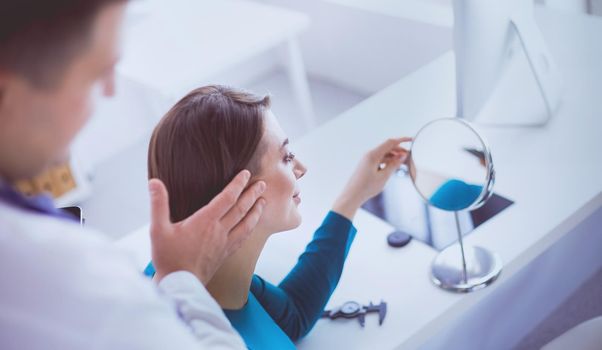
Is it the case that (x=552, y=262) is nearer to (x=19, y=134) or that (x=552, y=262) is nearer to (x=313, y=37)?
(x=19, y=134)

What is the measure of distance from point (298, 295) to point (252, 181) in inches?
8.3

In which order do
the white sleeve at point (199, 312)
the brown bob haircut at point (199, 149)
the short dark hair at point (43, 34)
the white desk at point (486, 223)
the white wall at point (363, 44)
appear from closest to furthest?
1. the short dark hair at point (43, 34)
2. the white sleeve at point (199, 312)
3. the brown bob haircut at point (199, 149)
4. the white desk at point (486, 223)
5. the white wall at point (363, 44)

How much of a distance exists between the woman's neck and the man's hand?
0.53 ft

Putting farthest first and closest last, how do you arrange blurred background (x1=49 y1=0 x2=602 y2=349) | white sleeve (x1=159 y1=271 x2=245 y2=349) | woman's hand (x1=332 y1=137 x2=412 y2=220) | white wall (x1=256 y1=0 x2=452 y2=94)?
1. white wall (x1=256 y1=0 x2=452 y2=94)
2. blurred background (x1=49 y1=0 x2=602 y2=349)
3. woman's hand (x1=332 y1=137 x2=412 y2=220)
4. white sleeve (x1=159 y1=271 x2=245 y2=349)

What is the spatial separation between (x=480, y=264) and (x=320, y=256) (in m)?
0.26

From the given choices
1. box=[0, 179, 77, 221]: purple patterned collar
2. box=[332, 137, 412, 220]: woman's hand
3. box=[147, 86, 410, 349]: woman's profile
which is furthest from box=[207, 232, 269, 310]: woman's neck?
box=[0, 179, 77, 221]: purple patterned collar

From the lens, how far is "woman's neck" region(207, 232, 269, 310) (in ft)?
3.36

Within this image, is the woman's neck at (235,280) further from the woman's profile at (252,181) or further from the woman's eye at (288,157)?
the woman's eye at (288,157)

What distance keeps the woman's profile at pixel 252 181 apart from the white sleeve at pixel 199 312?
235 mm

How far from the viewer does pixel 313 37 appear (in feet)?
10.4

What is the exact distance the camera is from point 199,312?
0.74 m

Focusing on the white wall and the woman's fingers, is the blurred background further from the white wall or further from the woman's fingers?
the woman's fingers

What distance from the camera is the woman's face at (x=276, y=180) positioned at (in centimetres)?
107

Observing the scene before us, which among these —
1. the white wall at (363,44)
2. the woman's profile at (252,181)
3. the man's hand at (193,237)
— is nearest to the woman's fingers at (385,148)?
the woman's profile at (252,181)
